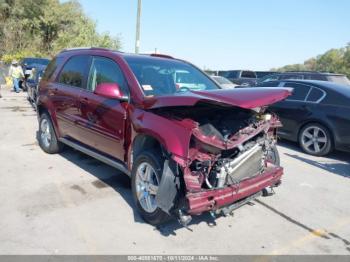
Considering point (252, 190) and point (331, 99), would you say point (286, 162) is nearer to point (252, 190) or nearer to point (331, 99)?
point (331, 99)

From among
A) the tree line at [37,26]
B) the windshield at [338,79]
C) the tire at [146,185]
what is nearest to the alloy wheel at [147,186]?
the tire at [146,185]

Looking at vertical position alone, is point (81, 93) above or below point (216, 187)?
above

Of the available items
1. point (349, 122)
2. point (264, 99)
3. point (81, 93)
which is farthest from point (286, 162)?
point (81, 93)

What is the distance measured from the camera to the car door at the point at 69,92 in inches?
210

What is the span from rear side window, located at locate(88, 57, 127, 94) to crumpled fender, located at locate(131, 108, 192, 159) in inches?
24.2

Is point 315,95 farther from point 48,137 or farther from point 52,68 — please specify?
point 48,137

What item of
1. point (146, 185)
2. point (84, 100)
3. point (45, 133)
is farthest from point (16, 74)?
point (146, 185)

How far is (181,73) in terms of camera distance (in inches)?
199

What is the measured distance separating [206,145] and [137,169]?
0.99 metres

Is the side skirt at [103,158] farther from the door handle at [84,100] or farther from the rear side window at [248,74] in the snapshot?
the rear side window at [248,74]

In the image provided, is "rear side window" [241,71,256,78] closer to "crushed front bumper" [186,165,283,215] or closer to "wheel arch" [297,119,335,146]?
"wheel arch" [297,119,335,146]

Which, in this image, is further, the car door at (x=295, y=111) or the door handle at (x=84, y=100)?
the car door at (x=295, y=111)

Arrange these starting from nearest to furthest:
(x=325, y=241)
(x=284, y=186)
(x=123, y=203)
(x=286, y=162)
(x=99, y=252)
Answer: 1. (x=99, y=252)
2. (x=325, y=241)
3. (x=123, y=203)
4. (x=284, y=186)
5. (x=286, y=162)

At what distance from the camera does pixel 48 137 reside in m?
6.61
